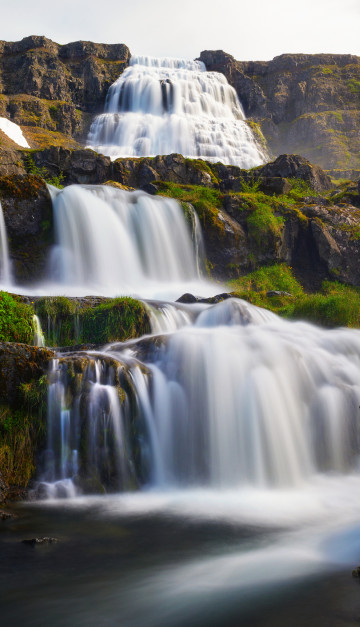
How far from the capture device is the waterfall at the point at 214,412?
7.42 meters

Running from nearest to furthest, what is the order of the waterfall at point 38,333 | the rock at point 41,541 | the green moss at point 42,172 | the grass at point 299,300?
1. the rock at point 41,541
2. the waterfall at point 38,333
3. the grass at point 299,300
4. the green moss at point 42,172

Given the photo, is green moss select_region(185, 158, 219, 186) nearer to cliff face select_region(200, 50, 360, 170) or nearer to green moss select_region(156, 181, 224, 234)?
green moss select_region(156, 181, 224, 234)

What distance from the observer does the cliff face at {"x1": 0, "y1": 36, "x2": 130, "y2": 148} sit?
40.5m

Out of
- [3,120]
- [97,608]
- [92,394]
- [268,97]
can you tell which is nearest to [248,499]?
[92,394]

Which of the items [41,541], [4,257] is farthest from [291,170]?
[41,541]

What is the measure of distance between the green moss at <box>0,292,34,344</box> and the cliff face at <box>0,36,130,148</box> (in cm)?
3079

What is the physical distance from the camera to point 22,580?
445 cm

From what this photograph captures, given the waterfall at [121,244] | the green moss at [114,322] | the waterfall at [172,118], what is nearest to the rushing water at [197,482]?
the green moss at [114,322]

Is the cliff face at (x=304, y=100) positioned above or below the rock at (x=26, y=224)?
above

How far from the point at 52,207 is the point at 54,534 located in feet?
40.3

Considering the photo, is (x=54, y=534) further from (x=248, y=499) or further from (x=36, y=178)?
(x=36, y=178)

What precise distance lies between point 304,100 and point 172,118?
22.4 meters

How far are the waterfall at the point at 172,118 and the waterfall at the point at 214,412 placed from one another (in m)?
28.3

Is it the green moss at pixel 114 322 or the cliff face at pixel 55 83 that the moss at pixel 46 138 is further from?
the green moss at pixel 114 322
